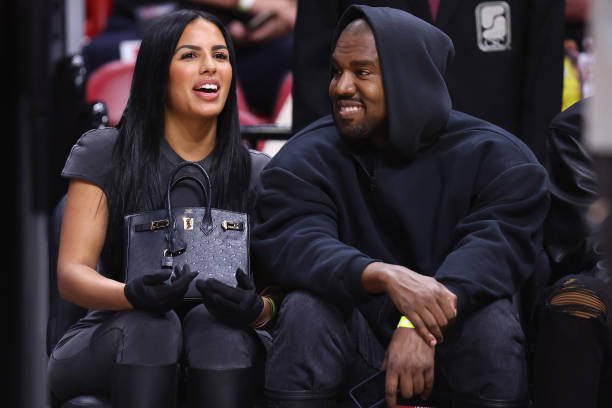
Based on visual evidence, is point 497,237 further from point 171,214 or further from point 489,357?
point 171,214

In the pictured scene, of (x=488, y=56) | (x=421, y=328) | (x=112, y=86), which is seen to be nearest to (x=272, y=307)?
(x=421, y=328)

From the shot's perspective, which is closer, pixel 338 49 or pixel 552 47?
pixel 338 49

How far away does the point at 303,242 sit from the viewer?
2184mm

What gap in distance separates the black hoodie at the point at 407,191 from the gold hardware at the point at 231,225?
5 cm

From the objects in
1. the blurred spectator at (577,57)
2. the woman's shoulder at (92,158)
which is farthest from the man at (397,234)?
the blurred spectator at (577,57)

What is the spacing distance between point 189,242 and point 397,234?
0.50m

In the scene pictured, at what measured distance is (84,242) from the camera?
90.7 inches

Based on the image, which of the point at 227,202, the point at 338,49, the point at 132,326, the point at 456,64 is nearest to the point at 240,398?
the point at 132,326

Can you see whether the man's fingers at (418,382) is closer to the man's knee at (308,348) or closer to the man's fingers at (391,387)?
the man's fingers at (391,387)

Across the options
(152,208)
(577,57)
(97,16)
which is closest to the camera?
(152,208)

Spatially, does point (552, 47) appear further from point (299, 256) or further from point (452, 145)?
point (299, 256)

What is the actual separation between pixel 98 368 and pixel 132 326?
136 millimetres

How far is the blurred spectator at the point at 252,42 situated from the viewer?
4.73 meters

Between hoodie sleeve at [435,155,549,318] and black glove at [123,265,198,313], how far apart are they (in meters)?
0.56
